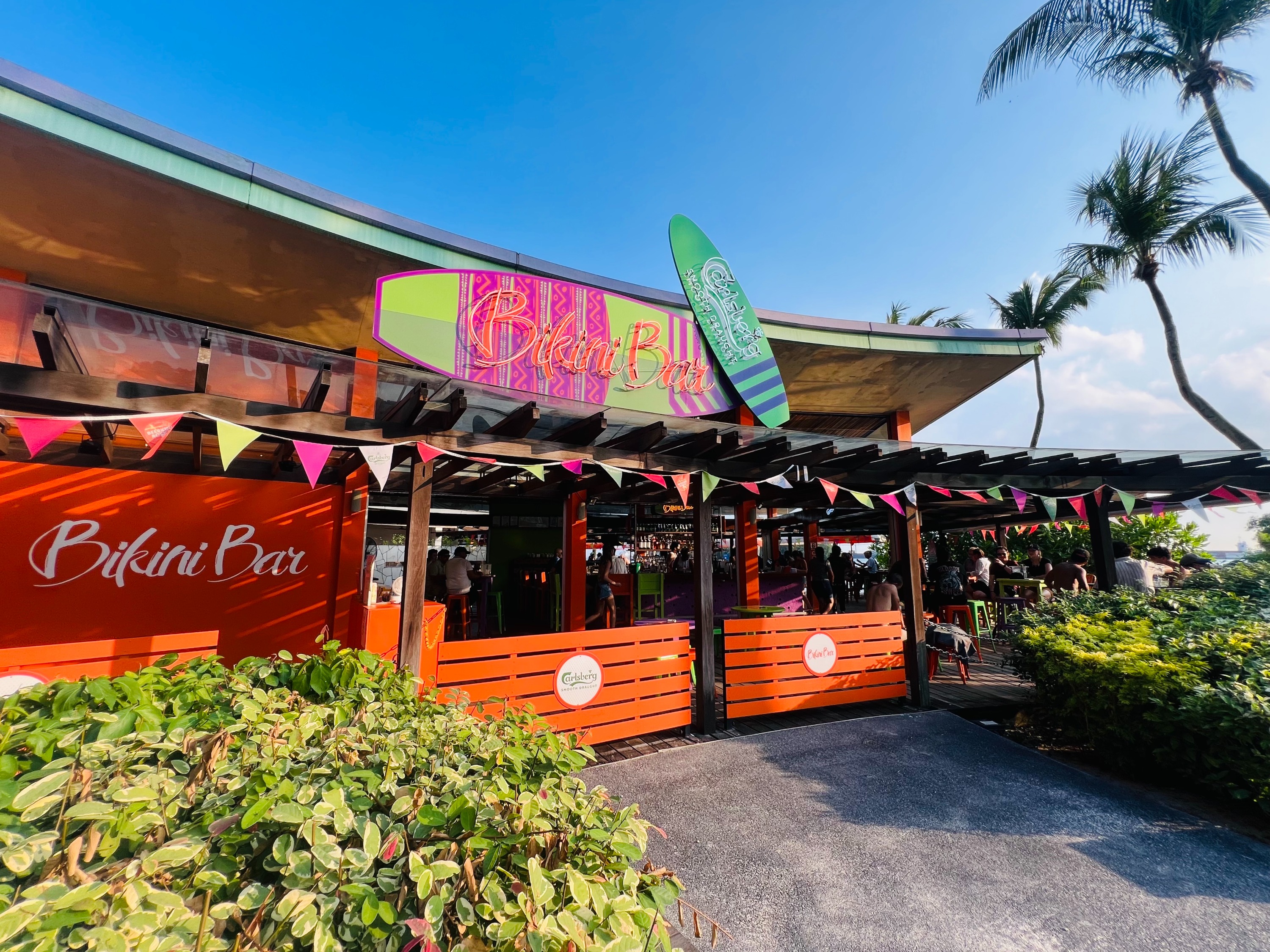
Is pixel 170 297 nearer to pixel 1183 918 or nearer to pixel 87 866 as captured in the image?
pixel 87 866

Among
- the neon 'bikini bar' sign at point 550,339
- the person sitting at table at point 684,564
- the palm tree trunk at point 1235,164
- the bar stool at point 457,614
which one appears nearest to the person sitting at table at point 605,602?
the bar stool at point 457,614

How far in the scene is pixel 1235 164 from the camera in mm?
12039

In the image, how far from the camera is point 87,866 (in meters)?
1.13

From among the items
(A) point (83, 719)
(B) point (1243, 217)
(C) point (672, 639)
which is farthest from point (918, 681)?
(B) point (1243, 217)

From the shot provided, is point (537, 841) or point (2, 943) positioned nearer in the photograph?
point (2, 943)

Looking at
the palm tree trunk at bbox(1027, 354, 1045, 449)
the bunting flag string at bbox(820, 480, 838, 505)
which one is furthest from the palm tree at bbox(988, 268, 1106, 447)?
the bunting flag string at bbox(820, 480, 838, 505)

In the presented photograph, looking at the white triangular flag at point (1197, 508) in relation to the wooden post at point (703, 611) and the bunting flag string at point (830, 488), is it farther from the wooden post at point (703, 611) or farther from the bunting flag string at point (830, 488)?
the wooden post at point (703, 611)

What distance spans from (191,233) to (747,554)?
28.3ft

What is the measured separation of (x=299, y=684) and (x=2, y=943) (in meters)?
1.80

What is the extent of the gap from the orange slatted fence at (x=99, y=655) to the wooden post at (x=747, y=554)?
7.46 meters

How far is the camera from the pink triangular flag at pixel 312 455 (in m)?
4.04

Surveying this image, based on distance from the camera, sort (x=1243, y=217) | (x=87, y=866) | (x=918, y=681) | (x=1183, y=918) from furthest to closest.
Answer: (x=1243, y=217)
(x=918, y=681)
(x=1183, y=918)
(x=87, y=866)

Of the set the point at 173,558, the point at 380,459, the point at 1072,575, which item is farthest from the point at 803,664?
the point at 173,558

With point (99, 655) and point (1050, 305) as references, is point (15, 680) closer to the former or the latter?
point (99, 655)
